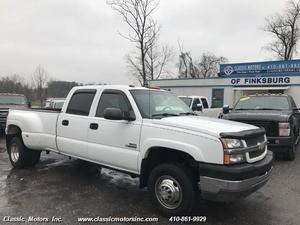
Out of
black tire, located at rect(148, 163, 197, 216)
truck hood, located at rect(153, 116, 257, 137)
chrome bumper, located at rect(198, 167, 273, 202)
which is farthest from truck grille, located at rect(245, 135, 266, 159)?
black tire, located at rect(148, 163, 197, 216)

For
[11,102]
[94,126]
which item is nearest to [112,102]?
[94,126]

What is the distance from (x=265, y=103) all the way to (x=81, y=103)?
592 cm

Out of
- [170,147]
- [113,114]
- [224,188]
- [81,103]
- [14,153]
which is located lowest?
[14,153]

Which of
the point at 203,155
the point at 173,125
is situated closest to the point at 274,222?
the point at 203,155

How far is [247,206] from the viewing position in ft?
15.9

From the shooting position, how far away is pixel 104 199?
16.8 ft

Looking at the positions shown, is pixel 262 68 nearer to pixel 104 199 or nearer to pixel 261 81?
pixel 261 81

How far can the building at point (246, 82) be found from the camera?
21266 millimetres

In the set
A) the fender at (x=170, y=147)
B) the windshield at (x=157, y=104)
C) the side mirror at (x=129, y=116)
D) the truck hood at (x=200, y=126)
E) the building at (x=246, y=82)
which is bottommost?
the fender at (x=170, y=147)

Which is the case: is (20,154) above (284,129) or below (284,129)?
below

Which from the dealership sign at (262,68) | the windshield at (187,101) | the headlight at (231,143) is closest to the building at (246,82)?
the dealership sign at (262,68)

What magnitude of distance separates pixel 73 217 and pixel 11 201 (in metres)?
1.34

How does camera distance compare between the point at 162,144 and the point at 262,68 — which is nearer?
the point at 162,144

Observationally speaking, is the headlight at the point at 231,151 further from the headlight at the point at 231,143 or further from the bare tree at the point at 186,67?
the bare tree at the point at 186,67
